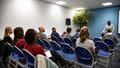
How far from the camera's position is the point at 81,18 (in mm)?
11680

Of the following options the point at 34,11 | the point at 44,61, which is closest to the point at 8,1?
the point at 34,11

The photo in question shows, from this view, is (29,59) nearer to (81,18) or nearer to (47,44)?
(47,44)

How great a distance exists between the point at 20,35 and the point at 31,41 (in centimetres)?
104

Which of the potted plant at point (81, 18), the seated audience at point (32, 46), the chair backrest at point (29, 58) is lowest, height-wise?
the chair backrest at point (29, 58)

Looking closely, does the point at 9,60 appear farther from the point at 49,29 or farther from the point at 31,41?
the point at 49,29

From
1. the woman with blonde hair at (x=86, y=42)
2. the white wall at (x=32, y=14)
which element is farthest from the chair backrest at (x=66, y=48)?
the white wall at (x=32, y=14)

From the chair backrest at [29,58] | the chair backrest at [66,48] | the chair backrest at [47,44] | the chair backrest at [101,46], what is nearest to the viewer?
the chair backrest at [29,58]

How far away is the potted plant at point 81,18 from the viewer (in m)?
11.6

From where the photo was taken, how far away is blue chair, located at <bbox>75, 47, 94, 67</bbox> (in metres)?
3.26

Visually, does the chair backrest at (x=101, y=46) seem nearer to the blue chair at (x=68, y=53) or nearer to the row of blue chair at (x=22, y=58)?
the blue chair at (x=68, y=53)

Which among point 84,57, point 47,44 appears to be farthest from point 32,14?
point 84,57

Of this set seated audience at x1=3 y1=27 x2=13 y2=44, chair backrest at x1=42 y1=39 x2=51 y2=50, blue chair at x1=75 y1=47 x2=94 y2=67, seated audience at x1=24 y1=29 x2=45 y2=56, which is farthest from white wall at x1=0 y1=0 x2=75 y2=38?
blue chair at x1=75 y1=47 x2=94 y2=67

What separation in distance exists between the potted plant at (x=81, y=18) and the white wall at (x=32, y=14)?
0.86 m

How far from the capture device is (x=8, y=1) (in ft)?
24.0
